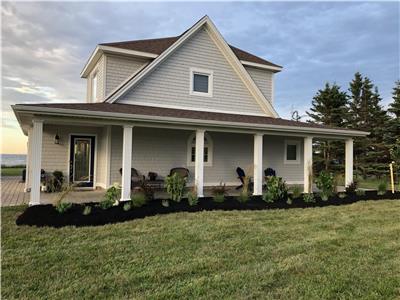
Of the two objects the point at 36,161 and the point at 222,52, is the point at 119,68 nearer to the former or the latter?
the point at 222,52

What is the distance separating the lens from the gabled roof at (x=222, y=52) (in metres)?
11.3

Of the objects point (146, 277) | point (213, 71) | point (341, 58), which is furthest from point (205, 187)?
point (341, 58)

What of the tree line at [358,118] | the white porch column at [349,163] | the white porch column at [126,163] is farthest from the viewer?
the tree line at [358,118]

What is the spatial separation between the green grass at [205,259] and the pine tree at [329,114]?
20.6m

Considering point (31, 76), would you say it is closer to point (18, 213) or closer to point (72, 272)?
point (18, 213)

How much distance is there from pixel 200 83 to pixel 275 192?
5.72m

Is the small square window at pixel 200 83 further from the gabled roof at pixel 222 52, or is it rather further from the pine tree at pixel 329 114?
the pine tree at pixel 329 114

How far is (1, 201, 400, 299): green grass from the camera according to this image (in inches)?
144

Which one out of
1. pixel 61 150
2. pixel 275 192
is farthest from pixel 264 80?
pixel 61 150

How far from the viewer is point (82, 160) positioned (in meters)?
12.4

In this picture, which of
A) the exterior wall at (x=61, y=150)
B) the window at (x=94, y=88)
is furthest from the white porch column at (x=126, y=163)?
the window at (x=94, y=88)

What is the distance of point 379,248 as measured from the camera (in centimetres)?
540

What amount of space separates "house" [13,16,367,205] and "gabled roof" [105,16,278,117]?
0.13 feet

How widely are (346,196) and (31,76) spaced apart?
15.3 meters
